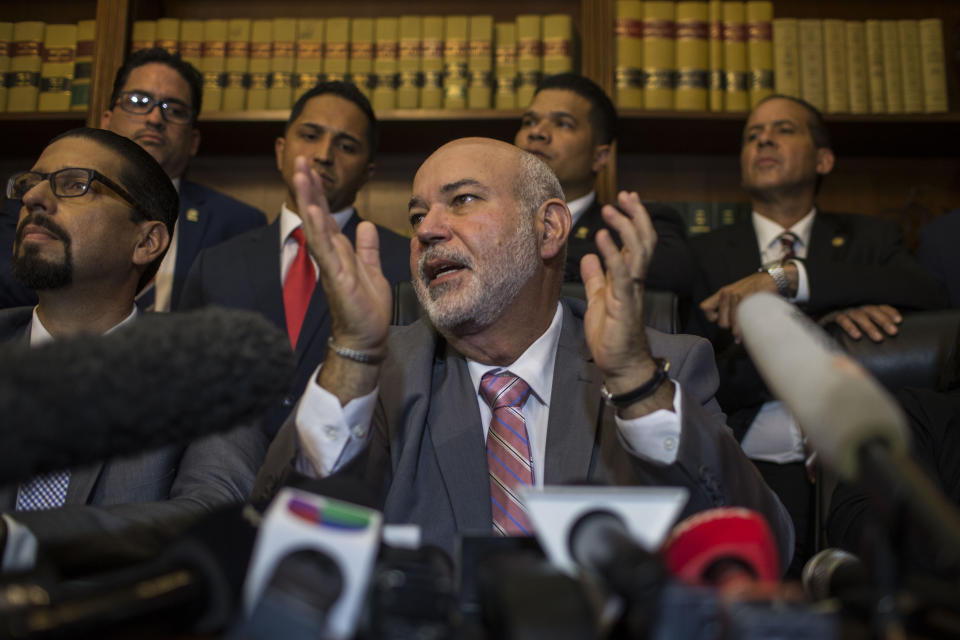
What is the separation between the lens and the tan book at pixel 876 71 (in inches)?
124

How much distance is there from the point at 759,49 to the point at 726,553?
2.90 meters

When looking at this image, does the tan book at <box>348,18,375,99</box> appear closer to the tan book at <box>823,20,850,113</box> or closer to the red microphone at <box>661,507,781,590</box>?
the tan book at <box>823,20,850,113</box>

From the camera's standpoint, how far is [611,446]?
58.1 inches

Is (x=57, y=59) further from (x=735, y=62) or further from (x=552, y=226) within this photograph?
(x=735, y=62)

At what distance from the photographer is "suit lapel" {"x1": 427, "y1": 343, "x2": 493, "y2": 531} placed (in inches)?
55.2

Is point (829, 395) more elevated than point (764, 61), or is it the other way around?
point (764, 61)

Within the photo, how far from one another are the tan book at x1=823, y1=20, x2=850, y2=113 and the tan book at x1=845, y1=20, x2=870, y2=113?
14 mm

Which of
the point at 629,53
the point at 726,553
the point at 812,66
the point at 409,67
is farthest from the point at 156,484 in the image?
the point at 812,66

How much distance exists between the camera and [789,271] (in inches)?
96.0

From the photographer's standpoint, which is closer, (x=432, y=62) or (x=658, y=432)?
(x=658, y=432)

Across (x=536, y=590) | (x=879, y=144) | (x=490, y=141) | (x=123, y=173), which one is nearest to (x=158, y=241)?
(x=123, y=173)

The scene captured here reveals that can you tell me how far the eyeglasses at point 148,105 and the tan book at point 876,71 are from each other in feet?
7.85

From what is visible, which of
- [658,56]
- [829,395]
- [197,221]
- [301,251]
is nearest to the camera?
[829,395]

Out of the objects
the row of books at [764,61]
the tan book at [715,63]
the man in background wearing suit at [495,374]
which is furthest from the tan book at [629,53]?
the man in background wearing suit at [495,374]
